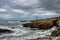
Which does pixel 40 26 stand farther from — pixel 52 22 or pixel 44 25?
pixel 52 22

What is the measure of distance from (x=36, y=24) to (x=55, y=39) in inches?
1829

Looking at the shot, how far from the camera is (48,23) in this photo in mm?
64500

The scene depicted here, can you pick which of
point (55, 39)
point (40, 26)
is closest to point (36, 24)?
point (40, 26)

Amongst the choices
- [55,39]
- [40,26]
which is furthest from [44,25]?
[55,39]

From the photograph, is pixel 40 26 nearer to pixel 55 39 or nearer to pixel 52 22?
pixel 52 22

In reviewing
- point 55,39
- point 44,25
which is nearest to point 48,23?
point 44,25

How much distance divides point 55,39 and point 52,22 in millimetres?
46557

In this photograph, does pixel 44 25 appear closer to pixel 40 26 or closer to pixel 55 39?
pixel 40 26

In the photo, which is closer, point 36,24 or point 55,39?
point 55,39

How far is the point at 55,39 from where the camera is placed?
65.8 feet

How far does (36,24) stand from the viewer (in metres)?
66.5

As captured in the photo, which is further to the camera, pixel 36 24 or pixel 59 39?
pixel 36 24

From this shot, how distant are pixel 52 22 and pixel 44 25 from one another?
457 cm

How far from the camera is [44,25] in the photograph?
63.8 meters
